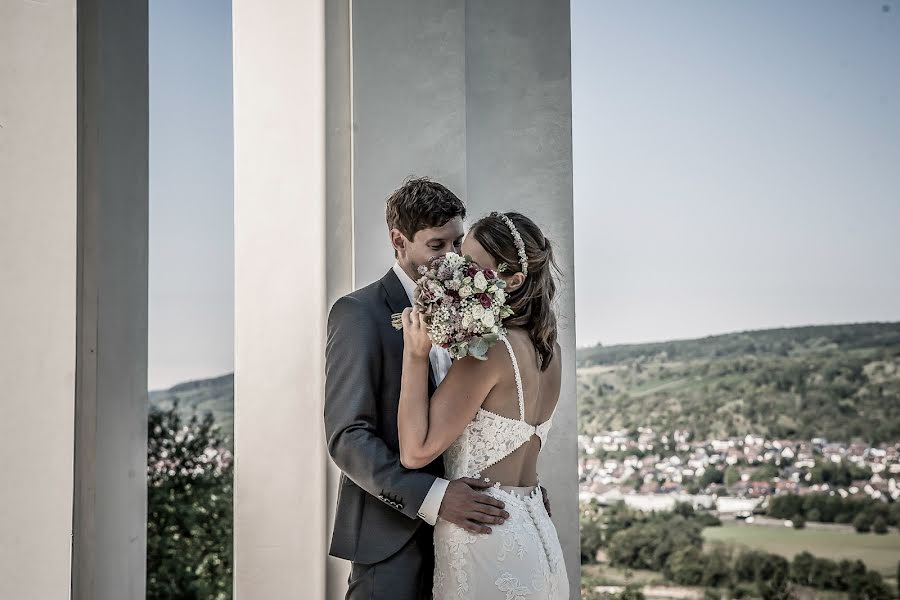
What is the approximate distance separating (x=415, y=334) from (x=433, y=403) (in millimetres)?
212

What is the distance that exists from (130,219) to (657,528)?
4072 millimetres

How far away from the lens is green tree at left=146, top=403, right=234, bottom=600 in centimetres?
571

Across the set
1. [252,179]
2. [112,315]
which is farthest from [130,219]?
[252,179]

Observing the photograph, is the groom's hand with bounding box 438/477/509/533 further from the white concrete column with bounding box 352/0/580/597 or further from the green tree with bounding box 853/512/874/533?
the green tree with bounding box 853/512/874/533

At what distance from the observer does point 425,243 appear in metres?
2.61

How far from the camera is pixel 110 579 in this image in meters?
2.42

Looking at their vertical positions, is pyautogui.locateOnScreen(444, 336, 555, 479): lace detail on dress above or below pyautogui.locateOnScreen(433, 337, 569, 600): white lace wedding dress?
above

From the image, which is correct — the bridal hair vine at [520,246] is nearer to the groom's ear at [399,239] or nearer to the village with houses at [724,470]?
the groom's ear at [399,239]

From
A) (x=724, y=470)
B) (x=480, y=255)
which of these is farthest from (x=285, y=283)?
(x=724, y=470)

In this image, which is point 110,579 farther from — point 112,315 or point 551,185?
point 551,185

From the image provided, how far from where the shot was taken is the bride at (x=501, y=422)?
88.2 inches

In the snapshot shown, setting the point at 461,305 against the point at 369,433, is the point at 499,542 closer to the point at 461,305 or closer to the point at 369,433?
the point at 369,433

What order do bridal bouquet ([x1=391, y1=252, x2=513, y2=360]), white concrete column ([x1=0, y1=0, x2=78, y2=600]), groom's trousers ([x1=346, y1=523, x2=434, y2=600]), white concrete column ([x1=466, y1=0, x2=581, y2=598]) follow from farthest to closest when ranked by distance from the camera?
white concrete column ([x1=466, y1=0, x2=581, y2=598]) < groom's trousers ([x1=346, y1=523, x2=434, y2=600]) < bridal bouquet ([x1=391, y1=252, x2=513, y2=360]) < white concrete column ([x1=0, y1=0, x2=78, y2=600])

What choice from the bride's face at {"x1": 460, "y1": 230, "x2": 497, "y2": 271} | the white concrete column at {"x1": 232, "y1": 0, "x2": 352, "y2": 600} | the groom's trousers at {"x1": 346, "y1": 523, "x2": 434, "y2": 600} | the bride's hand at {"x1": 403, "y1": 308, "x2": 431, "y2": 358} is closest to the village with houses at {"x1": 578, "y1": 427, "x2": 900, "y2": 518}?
the white concrete column at {"x1": 232, "y1": 0, "x2": 352, "y2": 600}
